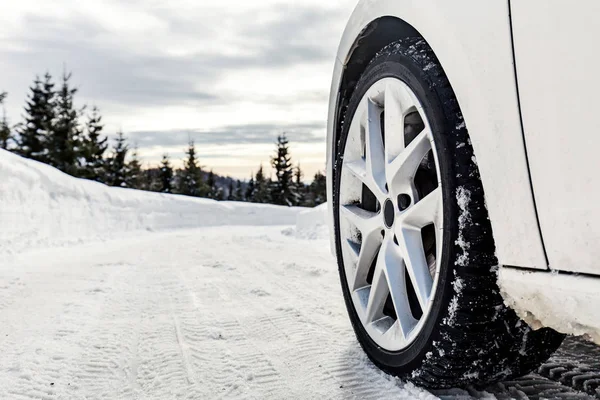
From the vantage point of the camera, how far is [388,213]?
1.84 metres

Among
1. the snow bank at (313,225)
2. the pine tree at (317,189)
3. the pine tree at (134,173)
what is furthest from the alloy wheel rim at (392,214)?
the pine tree at (317,189)

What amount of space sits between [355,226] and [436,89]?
858 millimetres

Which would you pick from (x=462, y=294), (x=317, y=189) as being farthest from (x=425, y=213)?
(x=317, y=189)

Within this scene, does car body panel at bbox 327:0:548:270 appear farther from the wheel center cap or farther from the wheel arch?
the wheel center cap

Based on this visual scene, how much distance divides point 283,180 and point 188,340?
53439 mm

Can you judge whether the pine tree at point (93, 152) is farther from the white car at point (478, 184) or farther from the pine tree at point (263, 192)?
the white car at point (478, 184)

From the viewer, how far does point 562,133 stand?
1.09m

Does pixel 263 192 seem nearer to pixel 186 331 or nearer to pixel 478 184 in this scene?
pixel 186 331

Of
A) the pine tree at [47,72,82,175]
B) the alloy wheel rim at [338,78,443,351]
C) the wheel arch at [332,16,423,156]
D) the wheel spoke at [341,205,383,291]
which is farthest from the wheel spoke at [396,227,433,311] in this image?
the pine tree at [47,72,82,175]

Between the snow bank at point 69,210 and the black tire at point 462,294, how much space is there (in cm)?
778

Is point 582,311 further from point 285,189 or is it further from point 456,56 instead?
point 285,189

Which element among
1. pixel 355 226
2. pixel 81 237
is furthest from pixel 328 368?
pixel 81 237

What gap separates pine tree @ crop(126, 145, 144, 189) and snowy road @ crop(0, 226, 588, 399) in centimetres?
4565

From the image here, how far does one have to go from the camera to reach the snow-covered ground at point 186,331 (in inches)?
75.0
